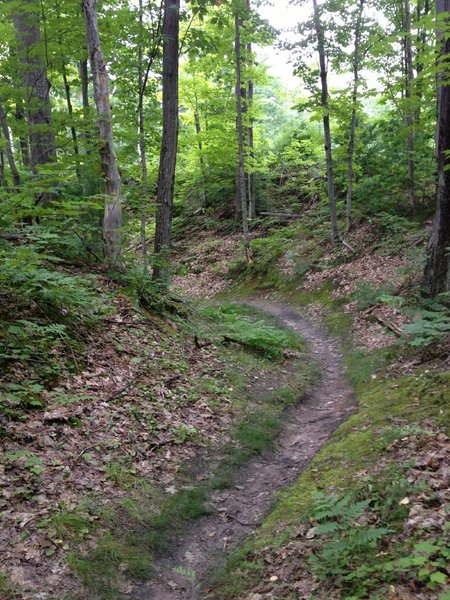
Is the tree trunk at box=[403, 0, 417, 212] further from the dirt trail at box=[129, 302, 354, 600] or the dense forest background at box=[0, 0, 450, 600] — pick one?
the dirt trail at box=[129, 302, 354, 600]

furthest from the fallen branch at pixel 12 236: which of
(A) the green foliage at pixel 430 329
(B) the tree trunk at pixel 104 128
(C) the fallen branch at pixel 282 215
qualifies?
(C) the fallen branch at pixel 282 215

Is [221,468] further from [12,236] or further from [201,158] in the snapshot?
[201,158]

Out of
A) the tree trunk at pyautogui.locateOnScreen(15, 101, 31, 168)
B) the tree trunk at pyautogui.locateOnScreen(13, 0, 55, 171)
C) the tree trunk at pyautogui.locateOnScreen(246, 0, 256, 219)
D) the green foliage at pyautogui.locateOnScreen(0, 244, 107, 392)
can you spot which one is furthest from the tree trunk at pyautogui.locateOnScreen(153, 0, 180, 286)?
the tree trunk at pyautogui.locateOnScreen(246, 0, 256, 219)

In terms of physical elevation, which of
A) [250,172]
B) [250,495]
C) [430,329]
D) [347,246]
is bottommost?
[250,495]

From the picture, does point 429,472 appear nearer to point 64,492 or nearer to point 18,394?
point 64,492

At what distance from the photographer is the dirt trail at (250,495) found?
3.88 meters

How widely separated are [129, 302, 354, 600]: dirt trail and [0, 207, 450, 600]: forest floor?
0.07 feet

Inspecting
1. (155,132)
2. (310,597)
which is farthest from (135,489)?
(155,132)

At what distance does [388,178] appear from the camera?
17.1 meters

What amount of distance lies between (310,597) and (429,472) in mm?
1570

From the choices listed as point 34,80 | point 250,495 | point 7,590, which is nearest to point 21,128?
point 34,80

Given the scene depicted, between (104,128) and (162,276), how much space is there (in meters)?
3.93

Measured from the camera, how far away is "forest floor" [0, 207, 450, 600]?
347cm

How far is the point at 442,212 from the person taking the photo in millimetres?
8406
